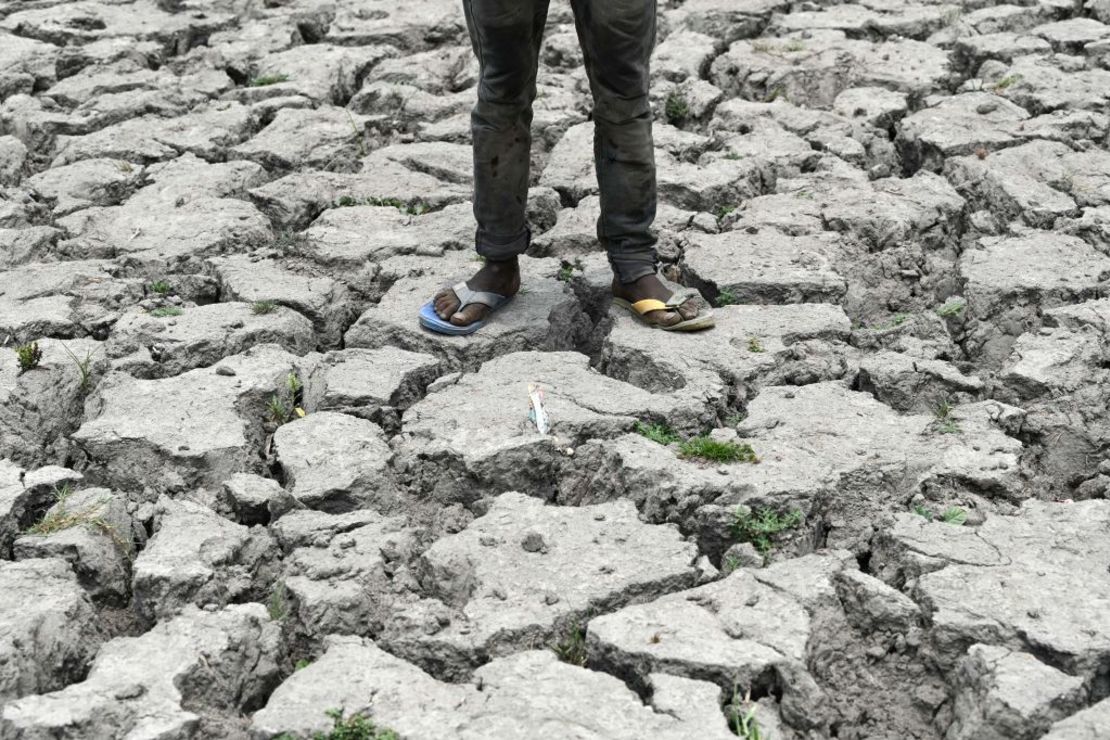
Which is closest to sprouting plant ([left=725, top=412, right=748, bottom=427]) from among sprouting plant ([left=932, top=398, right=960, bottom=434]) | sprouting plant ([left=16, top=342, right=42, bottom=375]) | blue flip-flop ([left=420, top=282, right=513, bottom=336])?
sprouting plant ([left=932, top=398, right=960, bottom=434])

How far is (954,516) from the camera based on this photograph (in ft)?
10.4

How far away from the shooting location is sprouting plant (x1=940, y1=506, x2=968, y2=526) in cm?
316

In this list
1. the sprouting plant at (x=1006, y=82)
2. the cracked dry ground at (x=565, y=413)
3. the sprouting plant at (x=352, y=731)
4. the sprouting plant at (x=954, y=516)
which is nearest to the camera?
the sprouting plant at (x=352, y=731)

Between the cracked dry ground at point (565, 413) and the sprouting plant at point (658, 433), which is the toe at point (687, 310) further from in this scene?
the sprouting plant at point (658, 433)

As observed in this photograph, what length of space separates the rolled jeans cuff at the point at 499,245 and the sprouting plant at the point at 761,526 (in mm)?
1231

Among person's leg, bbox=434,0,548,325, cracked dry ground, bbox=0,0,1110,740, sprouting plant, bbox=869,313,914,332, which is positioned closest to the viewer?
cracked dry ground, bbox=0,0,1110,740

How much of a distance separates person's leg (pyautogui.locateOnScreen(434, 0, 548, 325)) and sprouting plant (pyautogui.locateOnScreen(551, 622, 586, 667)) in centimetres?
136

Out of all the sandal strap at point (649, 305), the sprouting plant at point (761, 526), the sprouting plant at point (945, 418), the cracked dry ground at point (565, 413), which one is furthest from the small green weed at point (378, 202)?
the sprouting plant at point (761, 526)

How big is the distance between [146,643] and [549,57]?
4064 millimetres

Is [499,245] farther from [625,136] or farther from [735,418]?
[735,418]

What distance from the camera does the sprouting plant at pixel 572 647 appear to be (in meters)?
2.78

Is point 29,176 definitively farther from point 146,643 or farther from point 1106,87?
point 1106,87

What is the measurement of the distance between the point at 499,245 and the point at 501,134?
1.05 feet

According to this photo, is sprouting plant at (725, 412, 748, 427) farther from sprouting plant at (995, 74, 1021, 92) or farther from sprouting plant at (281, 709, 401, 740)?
sprouting plant at (995, 74, 1021, 92)
